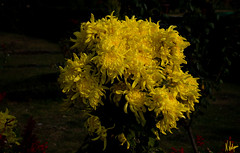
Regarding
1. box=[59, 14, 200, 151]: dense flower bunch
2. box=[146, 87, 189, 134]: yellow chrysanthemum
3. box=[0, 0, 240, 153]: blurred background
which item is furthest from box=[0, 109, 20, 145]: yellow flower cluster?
box=[146, 87, 189, 134]: yellow chrysanthemum

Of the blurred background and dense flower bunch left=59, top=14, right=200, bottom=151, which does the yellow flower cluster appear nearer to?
the blurred background

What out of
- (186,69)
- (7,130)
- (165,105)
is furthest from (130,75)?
(186,69)

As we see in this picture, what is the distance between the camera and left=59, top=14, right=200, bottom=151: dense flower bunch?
7.97ft

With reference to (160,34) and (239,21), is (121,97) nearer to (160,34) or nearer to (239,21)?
(160,34)

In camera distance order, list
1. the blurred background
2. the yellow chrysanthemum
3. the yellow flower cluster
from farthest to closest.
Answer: the blurred background < the yellow flower cluster < the yellow chrysanthemum

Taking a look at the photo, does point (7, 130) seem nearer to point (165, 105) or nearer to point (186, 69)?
point (165, 105)

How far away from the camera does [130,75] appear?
2.53m

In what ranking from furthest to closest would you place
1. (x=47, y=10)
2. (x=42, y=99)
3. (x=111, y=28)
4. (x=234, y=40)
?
(x=47, y=10), (x=42, y=99), (x=234, y=40), (x=111, y=28)

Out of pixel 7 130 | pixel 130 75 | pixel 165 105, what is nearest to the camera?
pixel 165 105

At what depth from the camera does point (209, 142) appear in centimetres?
591

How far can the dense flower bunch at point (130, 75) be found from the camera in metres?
2.43

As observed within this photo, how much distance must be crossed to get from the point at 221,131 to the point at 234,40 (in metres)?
2.03

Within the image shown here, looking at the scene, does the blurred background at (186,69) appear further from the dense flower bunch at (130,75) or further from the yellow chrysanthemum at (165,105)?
the yellow chrysanthemum at (165,105)

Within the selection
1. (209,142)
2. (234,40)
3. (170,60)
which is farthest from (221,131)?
(170,60)
